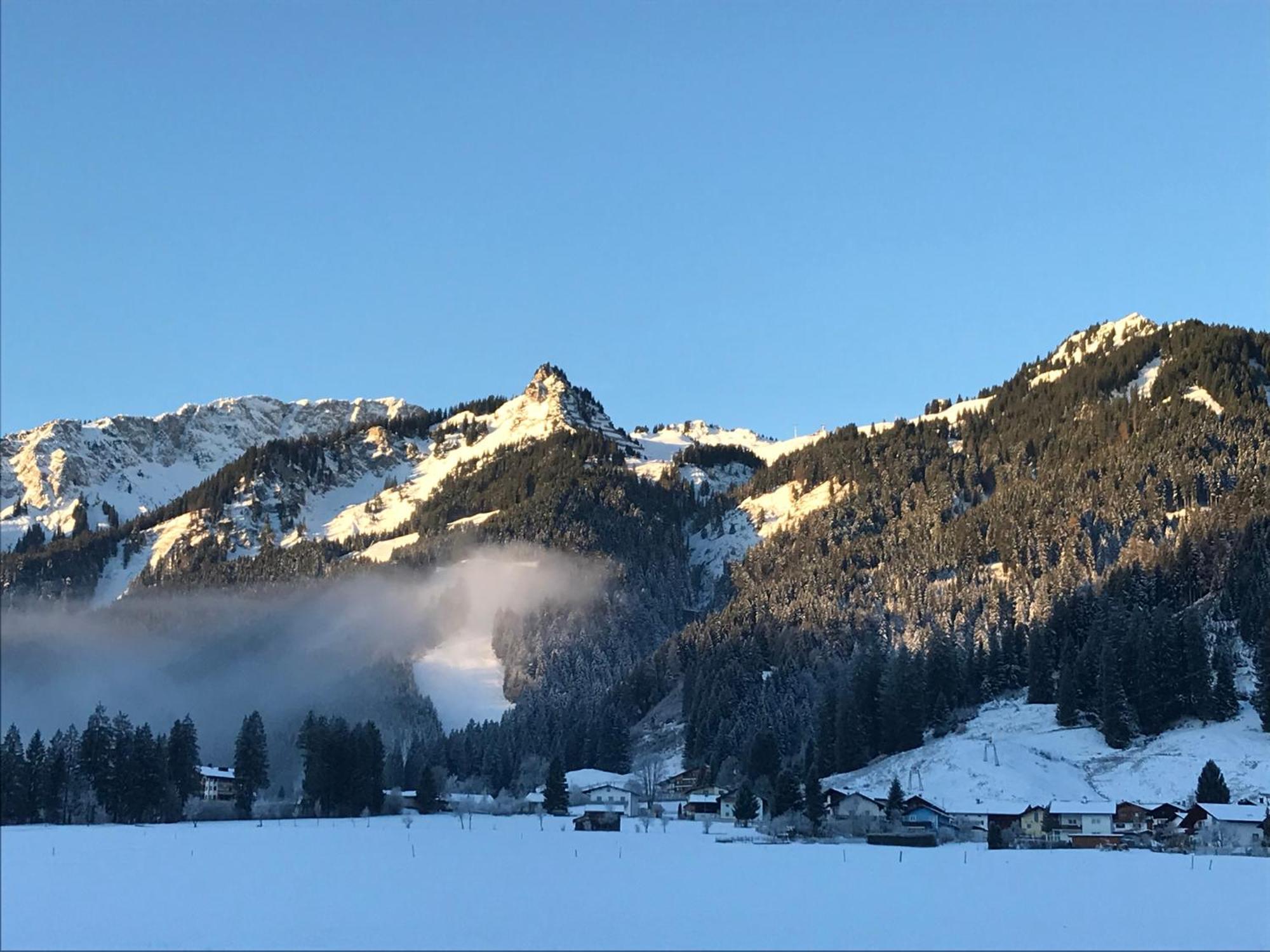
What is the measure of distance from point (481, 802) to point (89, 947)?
111 m

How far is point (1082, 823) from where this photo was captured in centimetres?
11000

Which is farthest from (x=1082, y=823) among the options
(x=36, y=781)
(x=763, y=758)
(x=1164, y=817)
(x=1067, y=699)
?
(x=36, y=781)

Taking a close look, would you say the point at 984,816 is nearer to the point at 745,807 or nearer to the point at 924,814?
the point at 924,814

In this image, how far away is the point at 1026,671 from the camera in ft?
542

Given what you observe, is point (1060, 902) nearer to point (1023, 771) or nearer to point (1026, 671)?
point (1023, 771)

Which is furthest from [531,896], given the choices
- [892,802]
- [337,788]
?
[337,788]

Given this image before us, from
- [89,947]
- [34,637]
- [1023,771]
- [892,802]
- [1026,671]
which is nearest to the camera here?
[89,947]

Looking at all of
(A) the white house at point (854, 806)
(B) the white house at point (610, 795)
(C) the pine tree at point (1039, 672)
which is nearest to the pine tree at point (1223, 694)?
(C) the pine tree at point (1039, 672)

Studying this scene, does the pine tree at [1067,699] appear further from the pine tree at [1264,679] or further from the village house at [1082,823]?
the village house at [1082,823]

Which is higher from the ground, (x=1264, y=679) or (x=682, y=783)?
(x=1264, y=679)

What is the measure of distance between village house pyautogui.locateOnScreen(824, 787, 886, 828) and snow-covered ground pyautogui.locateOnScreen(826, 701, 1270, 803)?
677 cm

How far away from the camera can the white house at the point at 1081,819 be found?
108875mm

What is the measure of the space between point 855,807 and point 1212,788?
29.0 meters

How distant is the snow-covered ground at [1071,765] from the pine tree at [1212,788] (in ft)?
13.5
